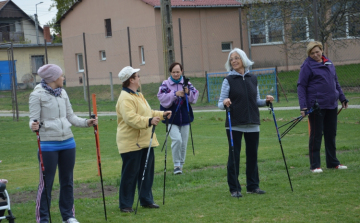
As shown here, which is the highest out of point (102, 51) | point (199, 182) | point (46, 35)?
point (46, 35)

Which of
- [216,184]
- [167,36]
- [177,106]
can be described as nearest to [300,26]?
[167,36]

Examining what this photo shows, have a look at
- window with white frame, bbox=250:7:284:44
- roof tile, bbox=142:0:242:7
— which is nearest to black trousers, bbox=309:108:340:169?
window with white frame, bbox=250:7:284:44

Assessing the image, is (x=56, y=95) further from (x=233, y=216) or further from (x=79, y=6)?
(x=79, y=6)

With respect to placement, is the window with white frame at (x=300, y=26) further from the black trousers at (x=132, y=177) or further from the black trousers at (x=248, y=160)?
the black trousers at (x=132, y=177)

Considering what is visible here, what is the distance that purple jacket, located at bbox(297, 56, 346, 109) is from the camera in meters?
7.81

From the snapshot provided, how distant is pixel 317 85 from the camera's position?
783cm

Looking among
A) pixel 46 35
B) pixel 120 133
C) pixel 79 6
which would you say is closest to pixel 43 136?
pixel 120 133

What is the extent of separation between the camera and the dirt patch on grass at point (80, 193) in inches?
297

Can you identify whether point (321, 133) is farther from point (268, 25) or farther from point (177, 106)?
point (268, 25)

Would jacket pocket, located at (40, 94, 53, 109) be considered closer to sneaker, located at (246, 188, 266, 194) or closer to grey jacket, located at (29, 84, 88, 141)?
grey jacket, located at (29, 84, 88, 141)

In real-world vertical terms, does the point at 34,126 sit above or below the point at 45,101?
below

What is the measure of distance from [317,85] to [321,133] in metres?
0.78

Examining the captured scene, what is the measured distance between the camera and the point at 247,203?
6.19 metres

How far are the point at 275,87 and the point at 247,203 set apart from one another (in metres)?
16.7
